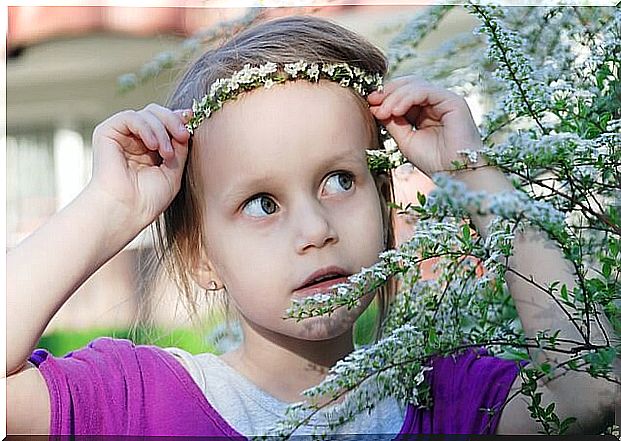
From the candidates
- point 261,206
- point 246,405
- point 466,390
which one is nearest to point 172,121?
Answer: point 261,206

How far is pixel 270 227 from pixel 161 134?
18 centimetres

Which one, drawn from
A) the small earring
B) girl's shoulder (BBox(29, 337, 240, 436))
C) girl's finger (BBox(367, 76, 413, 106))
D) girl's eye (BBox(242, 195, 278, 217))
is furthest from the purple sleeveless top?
girl's finger (BBox(367, 76, 413, 106))

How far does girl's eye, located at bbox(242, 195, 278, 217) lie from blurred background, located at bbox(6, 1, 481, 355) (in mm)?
227

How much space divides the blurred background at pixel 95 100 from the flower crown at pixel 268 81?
0.16m

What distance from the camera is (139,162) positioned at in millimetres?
1221

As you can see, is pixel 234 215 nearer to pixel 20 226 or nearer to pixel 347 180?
pixel 347 180

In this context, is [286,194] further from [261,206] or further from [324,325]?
[324,325]

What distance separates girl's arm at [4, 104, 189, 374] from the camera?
3.66 feet

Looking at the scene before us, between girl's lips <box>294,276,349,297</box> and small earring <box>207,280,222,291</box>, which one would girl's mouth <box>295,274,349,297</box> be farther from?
small earring <box>207,280,222,291</box>

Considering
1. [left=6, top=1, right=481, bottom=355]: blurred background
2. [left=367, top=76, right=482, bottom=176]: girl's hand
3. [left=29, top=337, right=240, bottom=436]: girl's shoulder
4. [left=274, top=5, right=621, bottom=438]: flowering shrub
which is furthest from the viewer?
[left=6, top=1, right=481, bottom=355]: blurred background

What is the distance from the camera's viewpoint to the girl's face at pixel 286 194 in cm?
123

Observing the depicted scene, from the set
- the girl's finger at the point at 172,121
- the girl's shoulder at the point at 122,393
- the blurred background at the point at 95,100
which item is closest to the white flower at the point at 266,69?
the girl's finger at the point at 172,121

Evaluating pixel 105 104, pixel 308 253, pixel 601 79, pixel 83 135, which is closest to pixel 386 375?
pixel 308 253

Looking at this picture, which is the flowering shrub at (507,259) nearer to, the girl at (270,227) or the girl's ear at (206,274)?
the girl at (270,227)
